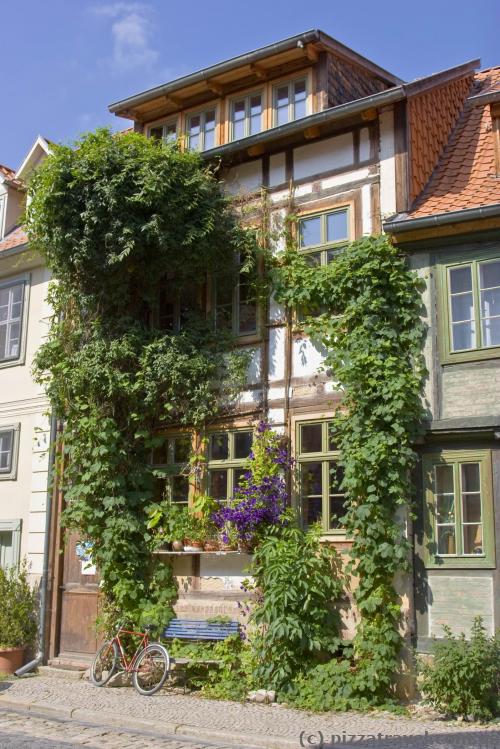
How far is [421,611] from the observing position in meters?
10.7

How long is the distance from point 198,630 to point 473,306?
573 centimetres

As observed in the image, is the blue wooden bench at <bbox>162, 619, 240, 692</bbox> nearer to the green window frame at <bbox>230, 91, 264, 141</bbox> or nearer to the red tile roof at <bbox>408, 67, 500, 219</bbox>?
the red tile roof at <bbox>408, 67, 500, 219</bbox>

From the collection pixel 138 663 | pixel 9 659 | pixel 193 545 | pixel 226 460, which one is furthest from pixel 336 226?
pixel 9 659

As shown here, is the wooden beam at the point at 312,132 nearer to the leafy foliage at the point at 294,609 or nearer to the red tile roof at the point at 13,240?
the leafy foliage at the point at 294,609

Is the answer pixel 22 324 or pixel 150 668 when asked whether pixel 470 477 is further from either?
pixel 22 324

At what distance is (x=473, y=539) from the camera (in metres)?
10.6

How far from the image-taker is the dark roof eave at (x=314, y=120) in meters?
12.0

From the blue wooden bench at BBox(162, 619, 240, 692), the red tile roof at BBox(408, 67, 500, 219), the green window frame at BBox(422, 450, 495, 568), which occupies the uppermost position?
the red tile roof at BBox(408, 67, 500, 219)

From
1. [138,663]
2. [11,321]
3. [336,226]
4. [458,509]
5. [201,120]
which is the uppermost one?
[201,120]

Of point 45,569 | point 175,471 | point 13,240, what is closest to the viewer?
point 175,471

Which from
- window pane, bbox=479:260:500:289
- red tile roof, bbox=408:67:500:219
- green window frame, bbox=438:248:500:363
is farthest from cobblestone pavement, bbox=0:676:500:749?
red tile roof, bbox=408:67:500:219

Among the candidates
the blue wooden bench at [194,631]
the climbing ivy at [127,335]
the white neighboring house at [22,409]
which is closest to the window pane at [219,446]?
the climbing ivy at [127,335]

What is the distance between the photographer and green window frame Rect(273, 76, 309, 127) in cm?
1371

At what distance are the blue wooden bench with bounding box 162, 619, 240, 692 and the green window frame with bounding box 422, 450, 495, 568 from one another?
9.84 feet
